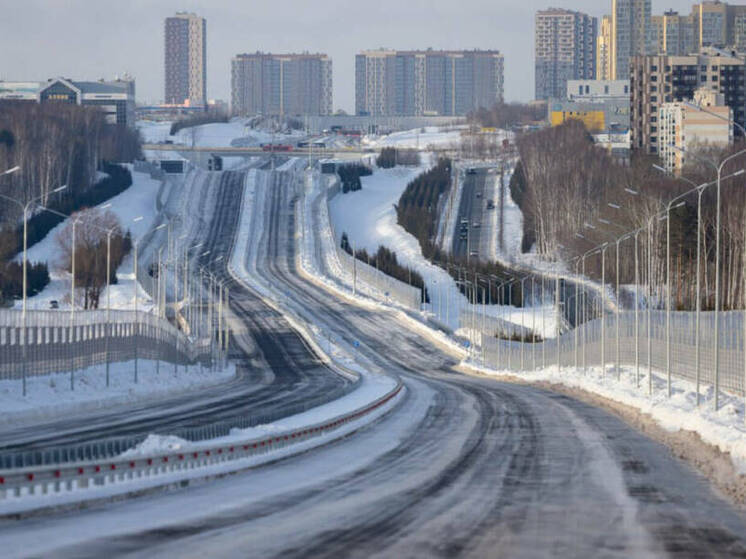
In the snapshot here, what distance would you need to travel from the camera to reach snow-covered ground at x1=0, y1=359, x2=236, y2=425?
4406 cm

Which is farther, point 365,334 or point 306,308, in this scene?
point 306,308

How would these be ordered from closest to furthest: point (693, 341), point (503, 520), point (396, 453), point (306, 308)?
point (503, 520)
point (396, 453)
point (693, 341)
point (306, 308)

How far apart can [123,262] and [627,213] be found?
5052 centimetres

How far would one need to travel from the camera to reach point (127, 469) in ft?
79.7

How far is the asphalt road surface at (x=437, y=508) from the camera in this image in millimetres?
18297

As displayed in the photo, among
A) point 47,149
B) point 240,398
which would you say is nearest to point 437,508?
point 240,398

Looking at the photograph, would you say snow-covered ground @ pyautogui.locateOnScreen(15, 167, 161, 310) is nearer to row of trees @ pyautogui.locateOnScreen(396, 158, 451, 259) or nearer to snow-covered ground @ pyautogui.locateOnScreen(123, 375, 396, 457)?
row of trees @ pyautogui.locateOnScreen(396, 158, 451, 259)

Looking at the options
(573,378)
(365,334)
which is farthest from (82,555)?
(365,334)

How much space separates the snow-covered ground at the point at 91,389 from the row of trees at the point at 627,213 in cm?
2704

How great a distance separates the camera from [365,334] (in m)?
115

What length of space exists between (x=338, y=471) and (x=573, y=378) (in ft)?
131

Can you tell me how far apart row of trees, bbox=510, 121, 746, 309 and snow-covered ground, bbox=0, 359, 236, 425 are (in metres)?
27.0

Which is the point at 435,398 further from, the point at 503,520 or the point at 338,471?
the point at 503,520

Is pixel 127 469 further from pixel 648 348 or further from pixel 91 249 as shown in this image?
pixel 91 249
